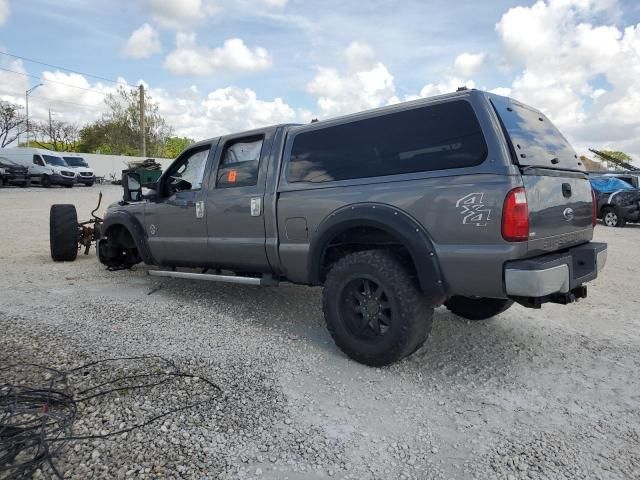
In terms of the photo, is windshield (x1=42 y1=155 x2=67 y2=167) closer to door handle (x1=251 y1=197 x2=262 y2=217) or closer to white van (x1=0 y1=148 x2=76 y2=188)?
white van (x1=0 y1=148 x2=76 y2=188)

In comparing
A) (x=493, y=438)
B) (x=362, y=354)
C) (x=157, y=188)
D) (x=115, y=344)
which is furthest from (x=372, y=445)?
(x=157, y=188)

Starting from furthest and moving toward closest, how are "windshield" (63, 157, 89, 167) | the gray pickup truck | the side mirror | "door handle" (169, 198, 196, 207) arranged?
"windshield" (63, 157, 89, 167), the side mirror, "door handle" (169, 198, 196, 207), the gray pickup truck

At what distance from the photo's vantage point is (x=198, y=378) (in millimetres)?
3289

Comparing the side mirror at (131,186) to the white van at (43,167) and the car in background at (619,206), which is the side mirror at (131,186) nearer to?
the car in background at (619,206)

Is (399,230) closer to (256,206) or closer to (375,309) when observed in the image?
(375,309)

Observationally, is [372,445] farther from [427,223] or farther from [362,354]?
[427,223]

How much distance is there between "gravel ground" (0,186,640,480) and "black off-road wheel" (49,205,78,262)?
2.09 m

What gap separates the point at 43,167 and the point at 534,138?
94.0ft

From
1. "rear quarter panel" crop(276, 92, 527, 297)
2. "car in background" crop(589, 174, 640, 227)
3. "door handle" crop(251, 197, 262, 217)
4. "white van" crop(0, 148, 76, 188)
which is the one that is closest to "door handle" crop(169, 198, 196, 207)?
"door handle" crop(251, 197, 262, 217)

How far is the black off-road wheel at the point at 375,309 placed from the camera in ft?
10.9

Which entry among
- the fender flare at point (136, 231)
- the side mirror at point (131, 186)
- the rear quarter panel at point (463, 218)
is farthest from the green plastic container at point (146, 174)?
the rear quarter panel at point (463, 218)

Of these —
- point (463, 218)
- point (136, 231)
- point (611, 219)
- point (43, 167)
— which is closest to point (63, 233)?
point (136, 231)

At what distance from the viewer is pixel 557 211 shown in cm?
330

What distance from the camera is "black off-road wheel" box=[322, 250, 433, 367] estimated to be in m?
3.32
